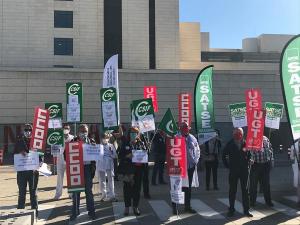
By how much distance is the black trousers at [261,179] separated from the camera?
11492mm

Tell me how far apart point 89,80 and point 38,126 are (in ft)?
86.5

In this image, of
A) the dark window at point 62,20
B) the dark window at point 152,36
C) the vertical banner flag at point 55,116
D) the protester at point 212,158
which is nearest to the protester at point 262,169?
the protester at point 212,158

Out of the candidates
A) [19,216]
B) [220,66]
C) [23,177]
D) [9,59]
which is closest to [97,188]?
[23,177]

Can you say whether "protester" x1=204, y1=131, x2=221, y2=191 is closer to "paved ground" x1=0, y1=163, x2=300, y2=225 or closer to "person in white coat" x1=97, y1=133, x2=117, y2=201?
"paved ground" x1=0, y1=163, x2=300, y2=225

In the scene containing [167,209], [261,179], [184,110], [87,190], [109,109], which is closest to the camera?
[87,190]

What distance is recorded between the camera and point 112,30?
5644 centimetres

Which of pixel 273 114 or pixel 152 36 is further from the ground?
pixel 152 36

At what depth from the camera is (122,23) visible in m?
56.4

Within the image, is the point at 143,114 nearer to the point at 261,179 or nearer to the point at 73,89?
the point at 261,179

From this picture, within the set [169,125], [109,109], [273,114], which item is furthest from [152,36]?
[169,125]

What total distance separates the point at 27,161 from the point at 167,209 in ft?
11.3

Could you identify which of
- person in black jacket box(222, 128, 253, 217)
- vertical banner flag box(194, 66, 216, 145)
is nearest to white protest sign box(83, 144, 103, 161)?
person in black jacket box(222, 128, 253, 217)

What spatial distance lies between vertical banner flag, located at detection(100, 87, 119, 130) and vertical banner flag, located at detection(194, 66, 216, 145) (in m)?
2.88

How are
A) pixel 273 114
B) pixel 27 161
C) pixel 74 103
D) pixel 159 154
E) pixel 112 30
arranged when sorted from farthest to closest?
pixel 112 30
pixel 74 103
pixel 273 114
pixel 159 154
pixel 27 161
